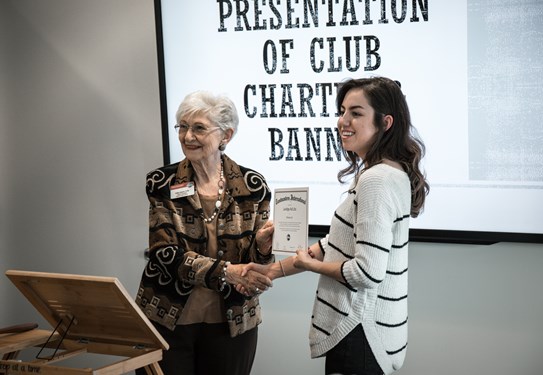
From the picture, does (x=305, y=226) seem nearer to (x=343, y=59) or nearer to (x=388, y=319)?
(x=388, y=319)

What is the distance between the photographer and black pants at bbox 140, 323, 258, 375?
2834mm

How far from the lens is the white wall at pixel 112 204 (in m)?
3.58

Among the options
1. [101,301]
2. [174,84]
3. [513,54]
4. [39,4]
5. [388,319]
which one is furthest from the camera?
[39,4]

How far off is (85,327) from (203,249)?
49 centimetres

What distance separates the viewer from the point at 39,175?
455 cm

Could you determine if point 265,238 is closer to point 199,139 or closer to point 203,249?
point 203,249

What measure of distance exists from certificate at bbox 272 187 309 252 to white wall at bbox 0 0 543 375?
3.91 ft

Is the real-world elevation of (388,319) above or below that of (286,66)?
below

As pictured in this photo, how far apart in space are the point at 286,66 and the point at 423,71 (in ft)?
2.20

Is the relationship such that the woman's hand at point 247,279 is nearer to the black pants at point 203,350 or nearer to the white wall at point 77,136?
the black pants at point 203,350

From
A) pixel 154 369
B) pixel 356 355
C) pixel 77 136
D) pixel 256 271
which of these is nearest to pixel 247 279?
pixel 256 271

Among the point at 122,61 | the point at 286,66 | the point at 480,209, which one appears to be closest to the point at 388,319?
the point at 480,209

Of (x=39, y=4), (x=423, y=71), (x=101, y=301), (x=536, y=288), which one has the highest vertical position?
(x=39, y=4)

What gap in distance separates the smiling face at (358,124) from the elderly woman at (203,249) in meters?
0.50
